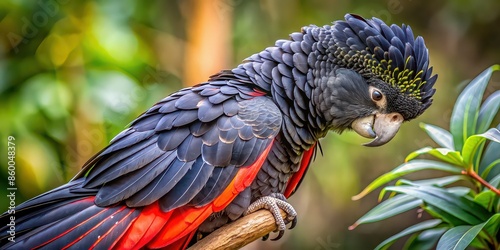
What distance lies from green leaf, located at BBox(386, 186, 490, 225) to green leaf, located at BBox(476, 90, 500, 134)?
280mm

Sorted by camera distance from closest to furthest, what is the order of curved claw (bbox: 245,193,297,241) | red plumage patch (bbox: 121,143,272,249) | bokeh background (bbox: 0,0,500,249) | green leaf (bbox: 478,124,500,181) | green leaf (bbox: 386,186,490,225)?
1. red plumage patch (bbox: 121,143,272,249)
2. curved claw (bbox: 245,193,297,241)
3. green leaf (bbox: 386,186,490,225)
4. green leaf (bbox: 478,124,500,181)
5. bokeh background (bbox: 0,0,500,249)

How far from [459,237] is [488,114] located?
533mm

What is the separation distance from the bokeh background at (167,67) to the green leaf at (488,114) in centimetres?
158

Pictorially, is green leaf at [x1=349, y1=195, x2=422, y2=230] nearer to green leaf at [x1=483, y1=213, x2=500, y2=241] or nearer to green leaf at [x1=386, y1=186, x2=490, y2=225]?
green leaf at [x1=386, y1=186, x2=490, y2=225]

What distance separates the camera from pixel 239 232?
61.1 inches

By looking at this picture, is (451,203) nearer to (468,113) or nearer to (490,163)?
(490,163)

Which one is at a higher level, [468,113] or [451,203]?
[468,113]

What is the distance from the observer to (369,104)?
1684mm

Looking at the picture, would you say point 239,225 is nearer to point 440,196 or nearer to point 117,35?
point 440,196

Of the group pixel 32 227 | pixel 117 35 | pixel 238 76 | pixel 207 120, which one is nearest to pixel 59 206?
pixel 32 227

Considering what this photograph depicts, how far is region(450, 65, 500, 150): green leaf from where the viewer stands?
1.94 metres

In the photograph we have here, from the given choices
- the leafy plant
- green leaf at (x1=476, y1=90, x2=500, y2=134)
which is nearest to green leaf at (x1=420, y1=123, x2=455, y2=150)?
the leafy plant

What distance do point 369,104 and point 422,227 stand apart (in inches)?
26.4

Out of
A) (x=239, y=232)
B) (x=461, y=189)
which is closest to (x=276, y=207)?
(x=239, y=232)
